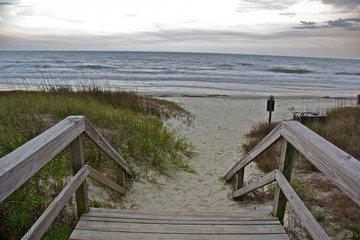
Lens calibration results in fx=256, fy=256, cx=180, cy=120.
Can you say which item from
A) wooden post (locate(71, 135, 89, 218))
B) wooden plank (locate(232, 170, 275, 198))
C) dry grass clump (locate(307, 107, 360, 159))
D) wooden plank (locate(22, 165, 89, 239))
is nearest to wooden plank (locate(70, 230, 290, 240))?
wooden post (locate(71, 135, 89, 218))

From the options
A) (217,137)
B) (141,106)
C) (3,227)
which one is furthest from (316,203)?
(141,106)

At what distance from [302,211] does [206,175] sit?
386 centimetres

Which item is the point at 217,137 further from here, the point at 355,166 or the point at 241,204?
the point at 355,166

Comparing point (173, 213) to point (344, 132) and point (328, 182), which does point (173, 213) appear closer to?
point (328, 182)

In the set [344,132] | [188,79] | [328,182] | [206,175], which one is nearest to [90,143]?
[206,175]

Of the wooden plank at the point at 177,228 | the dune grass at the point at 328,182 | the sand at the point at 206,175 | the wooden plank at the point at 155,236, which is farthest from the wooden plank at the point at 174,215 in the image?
the sand at the point at 206,175

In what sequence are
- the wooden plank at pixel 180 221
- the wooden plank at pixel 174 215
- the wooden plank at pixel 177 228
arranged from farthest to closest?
the wooden plank at pixel 174 215 < the wooden plank at pixel 180 221 < the wooden plank at pixel 177 228

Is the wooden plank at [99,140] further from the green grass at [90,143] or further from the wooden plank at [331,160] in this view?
the wooden plank at [331,160]

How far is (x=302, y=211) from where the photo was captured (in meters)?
1.93

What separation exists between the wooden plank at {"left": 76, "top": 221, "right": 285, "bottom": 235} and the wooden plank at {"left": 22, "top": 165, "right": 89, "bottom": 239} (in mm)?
438

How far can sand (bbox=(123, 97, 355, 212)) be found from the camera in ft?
14.1

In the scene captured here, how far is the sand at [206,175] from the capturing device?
4.29 m

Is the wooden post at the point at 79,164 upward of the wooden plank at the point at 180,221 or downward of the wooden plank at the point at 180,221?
upward

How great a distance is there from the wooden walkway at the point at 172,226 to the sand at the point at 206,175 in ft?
4.83
